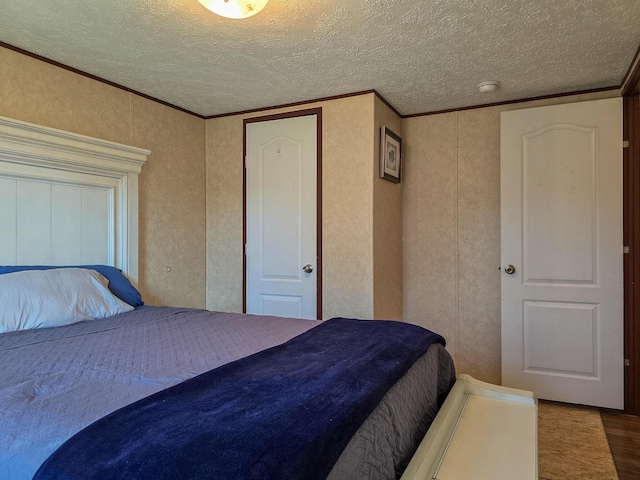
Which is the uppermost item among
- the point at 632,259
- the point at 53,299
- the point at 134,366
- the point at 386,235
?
the point at 386,235

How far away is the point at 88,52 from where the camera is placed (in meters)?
2.39

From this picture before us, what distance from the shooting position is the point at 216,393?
3.49ft

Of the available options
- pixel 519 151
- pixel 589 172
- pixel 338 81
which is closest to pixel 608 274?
pixel 589 172

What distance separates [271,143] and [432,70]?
141cm

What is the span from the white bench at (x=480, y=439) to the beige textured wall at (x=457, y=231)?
1610 millimetres

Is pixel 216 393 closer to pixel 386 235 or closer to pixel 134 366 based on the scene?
pixel 134 366

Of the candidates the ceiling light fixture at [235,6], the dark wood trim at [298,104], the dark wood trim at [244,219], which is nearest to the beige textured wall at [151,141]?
the dark wood trim at [298,104]

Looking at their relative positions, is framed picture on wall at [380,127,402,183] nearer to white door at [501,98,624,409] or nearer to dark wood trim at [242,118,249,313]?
white door at [501,98,624,409]

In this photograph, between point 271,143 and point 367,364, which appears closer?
point 367,364

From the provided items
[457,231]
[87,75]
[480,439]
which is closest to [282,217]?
[457,231]

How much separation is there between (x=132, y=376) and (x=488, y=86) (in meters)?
2.82

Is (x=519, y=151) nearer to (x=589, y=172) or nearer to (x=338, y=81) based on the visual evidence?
(x=589, y=172)

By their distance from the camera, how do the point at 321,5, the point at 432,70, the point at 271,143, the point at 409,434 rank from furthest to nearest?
the point at 271,143 → the point at 432,70 → the point at 321,5 → the point at 409,434

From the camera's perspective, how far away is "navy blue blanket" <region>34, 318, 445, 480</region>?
0.75 m
